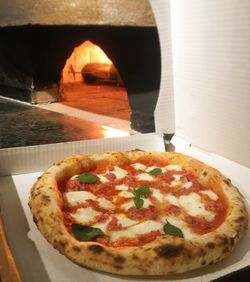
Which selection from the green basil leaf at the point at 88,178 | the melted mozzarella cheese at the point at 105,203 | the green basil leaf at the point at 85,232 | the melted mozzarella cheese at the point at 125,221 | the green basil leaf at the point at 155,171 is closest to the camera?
the green basil leaf at the point at 85,232

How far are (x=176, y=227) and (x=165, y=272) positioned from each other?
0.63ft

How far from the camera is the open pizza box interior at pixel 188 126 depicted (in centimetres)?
89

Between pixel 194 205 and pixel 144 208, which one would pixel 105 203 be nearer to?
pixel 144 208

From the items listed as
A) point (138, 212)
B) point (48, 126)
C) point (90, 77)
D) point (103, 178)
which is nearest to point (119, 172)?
point (103, 178)

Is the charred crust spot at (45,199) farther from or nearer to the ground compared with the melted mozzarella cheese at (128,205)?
farther from the ground

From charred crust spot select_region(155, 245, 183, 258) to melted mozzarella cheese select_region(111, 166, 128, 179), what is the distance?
1.69 ft

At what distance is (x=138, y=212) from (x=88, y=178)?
0.82 feet

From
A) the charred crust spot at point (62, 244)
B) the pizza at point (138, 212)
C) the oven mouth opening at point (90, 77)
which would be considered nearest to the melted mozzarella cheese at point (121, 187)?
the pizza at point (138, 212)

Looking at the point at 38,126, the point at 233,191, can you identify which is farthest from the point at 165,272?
the point at 38,126

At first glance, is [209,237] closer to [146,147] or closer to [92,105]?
[146,147]

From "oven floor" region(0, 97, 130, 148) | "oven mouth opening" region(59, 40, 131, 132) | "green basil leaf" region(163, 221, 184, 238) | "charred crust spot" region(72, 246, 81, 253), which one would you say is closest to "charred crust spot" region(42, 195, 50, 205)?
"charred crust spot" region(72, 246, 81, 253)

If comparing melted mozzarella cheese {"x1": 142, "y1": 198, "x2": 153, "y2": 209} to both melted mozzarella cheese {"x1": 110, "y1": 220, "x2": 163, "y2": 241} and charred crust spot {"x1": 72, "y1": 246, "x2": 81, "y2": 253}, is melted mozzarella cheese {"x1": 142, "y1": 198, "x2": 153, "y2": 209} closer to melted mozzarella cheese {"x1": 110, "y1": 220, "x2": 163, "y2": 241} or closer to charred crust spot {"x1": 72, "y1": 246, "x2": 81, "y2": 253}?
melted mozzarella cheese {"x1": 110, "y1": 220, "x2": 163, "y2": 241}

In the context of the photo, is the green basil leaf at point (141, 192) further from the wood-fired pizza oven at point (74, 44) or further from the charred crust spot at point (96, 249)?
the wood-fired pizza oven at point (74, 44)

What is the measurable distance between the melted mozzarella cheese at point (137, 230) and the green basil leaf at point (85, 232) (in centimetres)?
5
